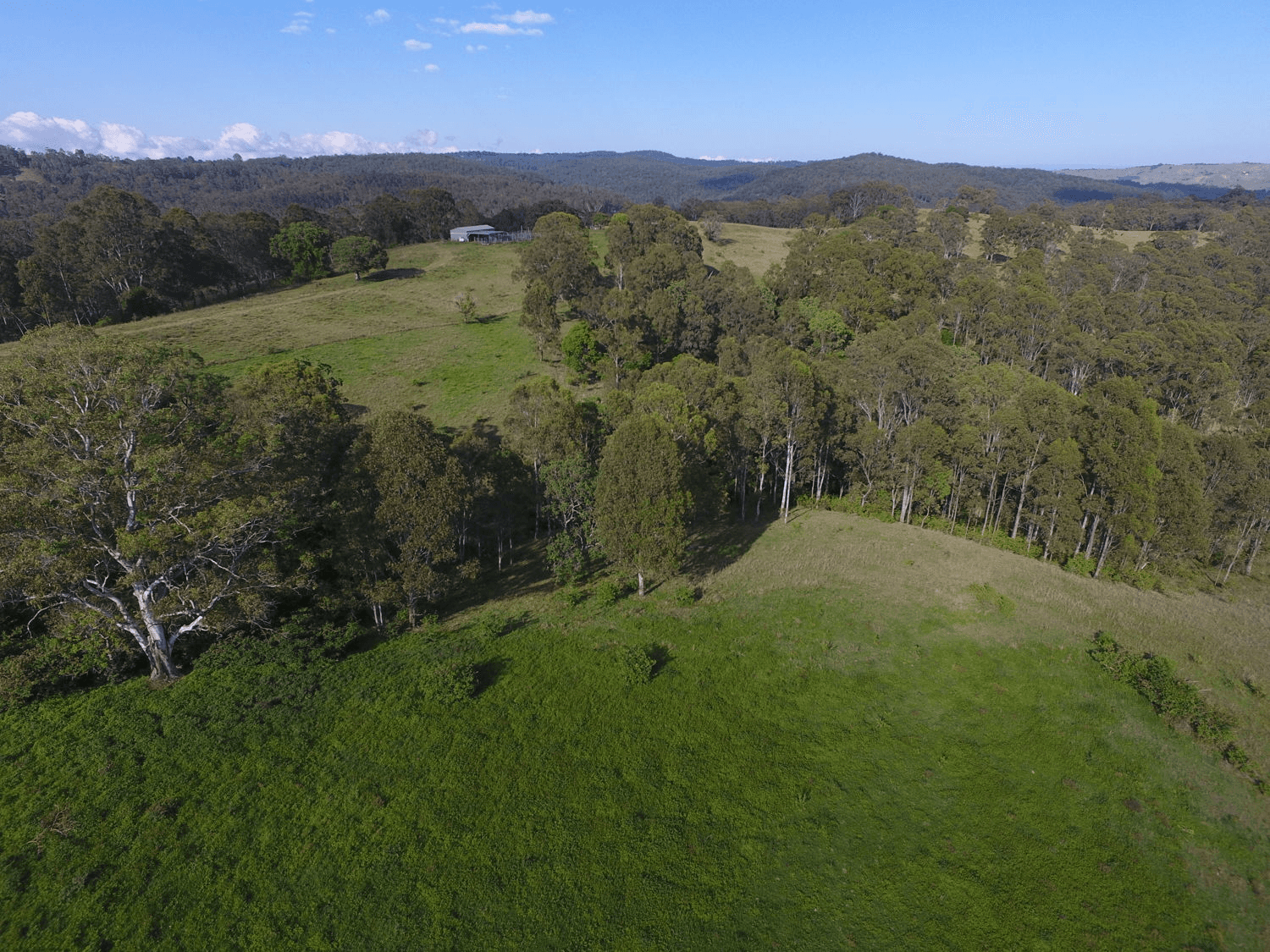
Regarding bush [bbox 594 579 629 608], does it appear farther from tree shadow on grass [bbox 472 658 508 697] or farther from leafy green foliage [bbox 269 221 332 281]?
leafy green foliage [bbox 269 221 332 281]

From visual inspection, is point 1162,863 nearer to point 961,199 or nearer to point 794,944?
point 794,944

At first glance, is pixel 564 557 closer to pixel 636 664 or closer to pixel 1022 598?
pixel 636 664

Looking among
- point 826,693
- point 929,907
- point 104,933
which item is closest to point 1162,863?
point 929,907

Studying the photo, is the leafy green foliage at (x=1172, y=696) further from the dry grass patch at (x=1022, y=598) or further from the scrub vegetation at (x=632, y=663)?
the dry grass patch at (x=1022, y=598)

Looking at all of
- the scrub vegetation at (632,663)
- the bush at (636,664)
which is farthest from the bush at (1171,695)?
the bush at (636,664)

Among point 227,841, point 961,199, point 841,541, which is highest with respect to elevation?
point 961,199

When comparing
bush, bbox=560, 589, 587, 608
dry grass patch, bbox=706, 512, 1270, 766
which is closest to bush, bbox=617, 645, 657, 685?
bush, bbox=560, 589, 587, 608

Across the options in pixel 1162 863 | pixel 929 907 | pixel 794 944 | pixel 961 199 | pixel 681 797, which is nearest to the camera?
pixel 794 944
